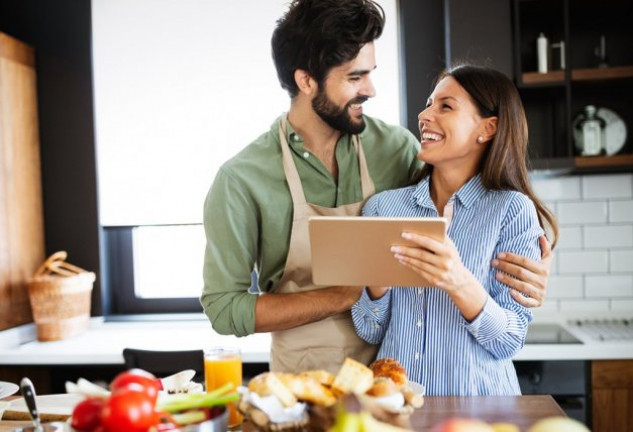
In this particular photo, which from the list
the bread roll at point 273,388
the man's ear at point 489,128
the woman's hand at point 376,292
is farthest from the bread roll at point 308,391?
the man's ear at point 489,128

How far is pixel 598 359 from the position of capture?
248cm

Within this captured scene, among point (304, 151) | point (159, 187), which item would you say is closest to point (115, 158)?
point (159, 187)

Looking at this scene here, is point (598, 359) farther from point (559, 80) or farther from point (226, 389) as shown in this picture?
point (226, 389)

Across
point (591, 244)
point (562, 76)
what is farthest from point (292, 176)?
point (591, 244)

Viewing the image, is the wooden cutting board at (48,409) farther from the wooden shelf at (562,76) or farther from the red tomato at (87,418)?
the wooden shelf at (562,76)

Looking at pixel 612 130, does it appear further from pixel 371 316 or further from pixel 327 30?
pixel 371 316

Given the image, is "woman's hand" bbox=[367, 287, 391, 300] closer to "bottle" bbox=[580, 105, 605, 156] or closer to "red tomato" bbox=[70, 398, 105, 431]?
"red tomato" bbox=[70, 398, 105, 431]

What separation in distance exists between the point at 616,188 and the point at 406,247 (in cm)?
210

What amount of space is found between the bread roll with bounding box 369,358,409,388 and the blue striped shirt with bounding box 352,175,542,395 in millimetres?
396

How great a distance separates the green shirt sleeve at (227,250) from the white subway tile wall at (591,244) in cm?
175

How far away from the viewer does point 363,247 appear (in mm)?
1405

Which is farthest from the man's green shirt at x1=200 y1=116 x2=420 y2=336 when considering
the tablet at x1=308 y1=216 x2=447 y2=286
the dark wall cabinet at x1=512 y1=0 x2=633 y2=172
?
the dark wall cabinet at x1=512 y1=0 x2=633 y2=172

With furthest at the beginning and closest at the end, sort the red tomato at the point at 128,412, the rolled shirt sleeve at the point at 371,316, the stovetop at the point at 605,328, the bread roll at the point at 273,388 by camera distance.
Answer: the stovetop at the point at 605,328 → the rolled shirt sleeve at the point at 371,316 → the bread roll at the point at 273,388 → the red tomato at the point at 128,412

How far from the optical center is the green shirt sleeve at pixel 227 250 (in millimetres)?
1832
